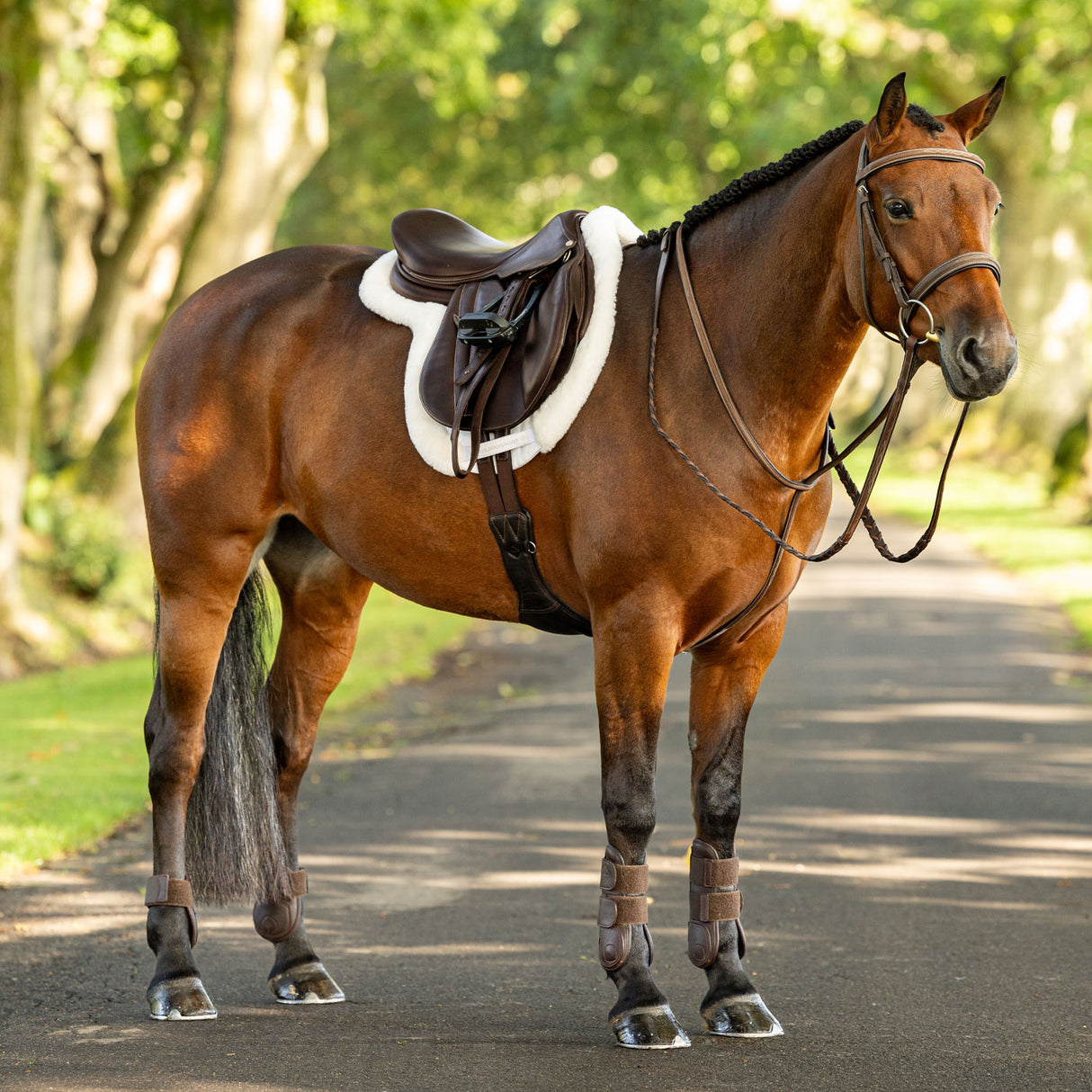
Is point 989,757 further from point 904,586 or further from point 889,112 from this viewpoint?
point 904,586

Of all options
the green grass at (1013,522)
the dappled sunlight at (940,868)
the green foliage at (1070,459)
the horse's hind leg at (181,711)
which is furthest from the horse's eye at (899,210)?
the green foliage at (1070,459)

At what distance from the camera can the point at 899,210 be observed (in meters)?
3.51

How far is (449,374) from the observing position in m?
4.25

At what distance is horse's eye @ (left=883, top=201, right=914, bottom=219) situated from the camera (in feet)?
11.5

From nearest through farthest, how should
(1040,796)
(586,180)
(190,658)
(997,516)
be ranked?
(190,658) → (1040,796) → (997,516) → (586,180)

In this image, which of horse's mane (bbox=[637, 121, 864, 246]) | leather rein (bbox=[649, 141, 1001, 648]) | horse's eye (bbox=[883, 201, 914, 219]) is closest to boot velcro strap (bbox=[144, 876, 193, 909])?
leather rein (bbox=[649, 141, 1001, 648])

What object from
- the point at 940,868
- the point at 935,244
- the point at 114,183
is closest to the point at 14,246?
the point at 114,183

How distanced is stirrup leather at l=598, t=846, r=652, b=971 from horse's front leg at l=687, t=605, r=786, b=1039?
0.26 meters

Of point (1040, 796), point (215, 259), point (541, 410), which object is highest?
point (215, 259)

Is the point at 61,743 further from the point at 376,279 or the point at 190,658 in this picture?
the point at 376,279

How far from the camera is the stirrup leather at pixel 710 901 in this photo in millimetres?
4117

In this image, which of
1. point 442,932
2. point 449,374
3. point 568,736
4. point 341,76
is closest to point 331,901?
point 442,932

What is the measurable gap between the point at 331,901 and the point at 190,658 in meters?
1.48

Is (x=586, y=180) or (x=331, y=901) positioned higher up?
(x=586, y=180)
